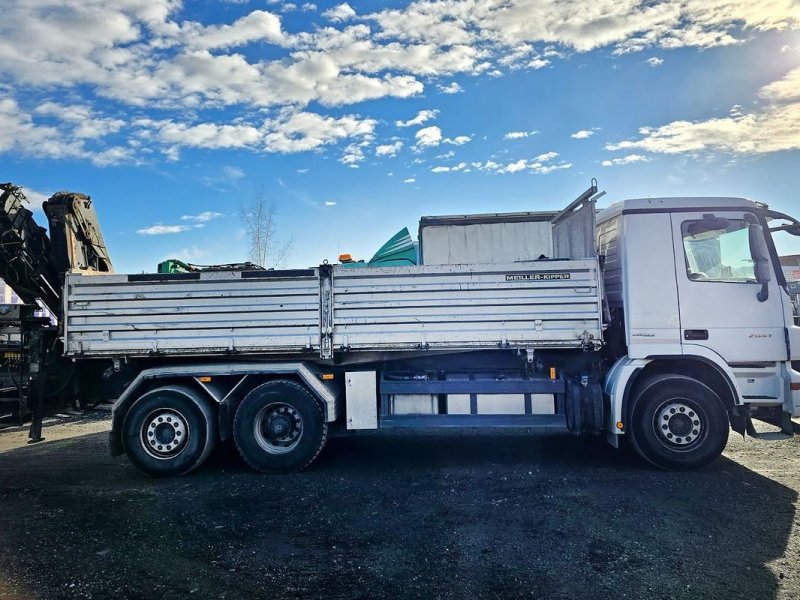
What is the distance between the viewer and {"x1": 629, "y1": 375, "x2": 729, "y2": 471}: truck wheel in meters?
5.82

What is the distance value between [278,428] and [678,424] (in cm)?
480

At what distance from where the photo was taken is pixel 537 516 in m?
4.63

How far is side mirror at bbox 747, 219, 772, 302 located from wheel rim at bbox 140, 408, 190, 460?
23.4 ft

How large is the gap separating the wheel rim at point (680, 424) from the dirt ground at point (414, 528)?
15.0 inches

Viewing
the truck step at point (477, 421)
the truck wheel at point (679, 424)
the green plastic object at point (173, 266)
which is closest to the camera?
the truck wheel at point (679, 424)

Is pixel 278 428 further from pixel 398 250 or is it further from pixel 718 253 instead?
pixel 398 250

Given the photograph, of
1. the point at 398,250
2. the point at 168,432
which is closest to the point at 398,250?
the point at 398,250

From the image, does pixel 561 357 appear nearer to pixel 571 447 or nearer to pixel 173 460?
pixel 571 447

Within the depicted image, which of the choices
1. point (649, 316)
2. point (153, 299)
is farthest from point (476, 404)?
point (153, 299)

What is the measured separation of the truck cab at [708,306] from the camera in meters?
5.91

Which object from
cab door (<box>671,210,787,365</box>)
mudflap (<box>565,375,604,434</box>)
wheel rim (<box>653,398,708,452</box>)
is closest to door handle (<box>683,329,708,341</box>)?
cab door (<box>671,210,787,365</box>)

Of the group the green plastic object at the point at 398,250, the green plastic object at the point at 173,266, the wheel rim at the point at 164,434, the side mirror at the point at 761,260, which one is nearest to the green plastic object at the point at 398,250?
the green plastic object at the point at 398,250

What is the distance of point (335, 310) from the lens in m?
6.18

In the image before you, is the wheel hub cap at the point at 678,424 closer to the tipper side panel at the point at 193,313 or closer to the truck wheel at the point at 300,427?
the truck wheel at the point at 300,427
